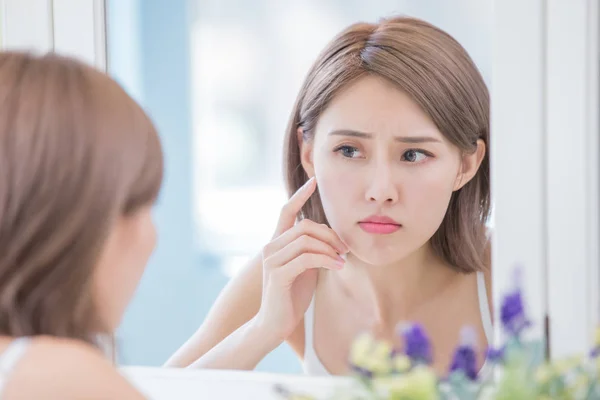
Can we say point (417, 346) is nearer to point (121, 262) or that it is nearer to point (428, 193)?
point (121, 262)

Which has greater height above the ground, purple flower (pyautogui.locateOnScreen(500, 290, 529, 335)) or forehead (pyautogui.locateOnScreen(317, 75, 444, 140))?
forehead (pyautogui.locateOnScreen(317, 75, 444, 140))

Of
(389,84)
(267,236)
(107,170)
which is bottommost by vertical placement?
(267,236)

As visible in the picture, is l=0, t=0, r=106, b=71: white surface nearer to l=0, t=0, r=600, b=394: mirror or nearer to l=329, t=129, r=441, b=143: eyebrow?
l=0, t=0, r=600, b=394: mirror

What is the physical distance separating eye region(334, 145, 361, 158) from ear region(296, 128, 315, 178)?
0.14ft

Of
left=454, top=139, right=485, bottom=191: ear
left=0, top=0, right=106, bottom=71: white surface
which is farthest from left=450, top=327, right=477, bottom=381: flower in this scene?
left=0, top=0, right=106, bottom=71: white surface

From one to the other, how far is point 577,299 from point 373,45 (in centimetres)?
44

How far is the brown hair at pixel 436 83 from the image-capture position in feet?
3.63

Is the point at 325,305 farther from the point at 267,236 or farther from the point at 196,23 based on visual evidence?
the point at 196,23

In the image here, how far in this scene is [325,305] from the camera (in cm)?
123

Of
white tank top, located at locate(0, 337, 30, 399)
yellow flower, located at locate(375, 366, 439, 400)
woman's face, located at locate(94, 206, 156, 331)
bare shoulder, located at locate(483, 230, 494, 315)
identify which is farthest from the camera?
bare shoulder, located at locate(483, 230, 494, 315)

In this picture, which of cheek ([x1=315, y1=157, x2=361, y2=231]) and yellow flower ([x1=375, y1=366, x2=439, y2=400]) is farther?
cheek ([x1=315, y1=157, x2=361, y2=231])

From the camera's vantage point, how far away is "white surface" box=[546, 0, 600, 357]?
987 mm

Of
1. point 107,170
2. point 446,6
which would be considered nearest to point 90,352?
point 107,170

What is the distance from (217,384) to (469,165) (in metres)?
0.47
